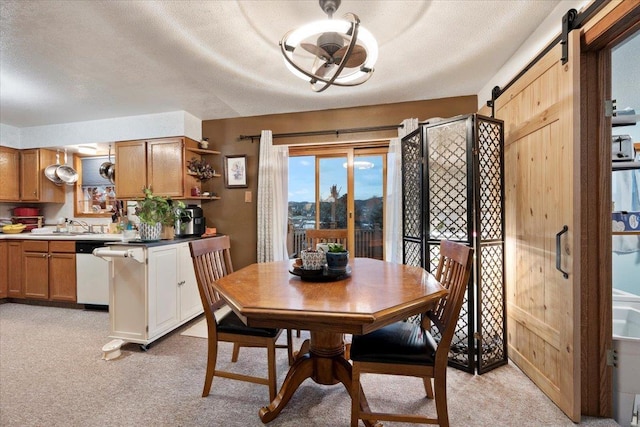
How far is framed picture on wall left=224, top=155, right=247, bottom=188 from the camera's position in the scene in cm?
381

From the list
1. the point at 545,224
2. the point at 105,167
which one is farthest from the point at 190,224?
the point at 545,224

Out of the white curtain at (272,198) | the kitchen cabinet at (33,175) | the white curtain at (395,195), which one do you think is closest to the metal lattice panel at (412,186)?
the white curtain at (395,195)

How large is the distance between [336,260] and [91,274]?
3436mm

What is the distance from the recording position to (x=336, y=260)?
69.7 inches

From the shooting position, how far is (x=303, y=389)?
192cm

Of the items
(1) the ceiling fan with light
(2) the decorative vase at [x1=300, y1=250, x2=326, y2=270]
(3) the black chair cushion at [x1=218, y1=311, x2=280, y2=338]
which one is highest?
(1) the ceiling fan with light

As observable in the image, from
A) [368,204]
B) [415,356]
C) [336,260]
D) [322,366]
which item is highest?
[368,204]

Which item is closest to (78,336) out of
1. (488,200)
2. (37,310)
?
(37,310)

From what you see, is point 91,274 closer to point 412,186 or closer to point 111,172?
point 111,172

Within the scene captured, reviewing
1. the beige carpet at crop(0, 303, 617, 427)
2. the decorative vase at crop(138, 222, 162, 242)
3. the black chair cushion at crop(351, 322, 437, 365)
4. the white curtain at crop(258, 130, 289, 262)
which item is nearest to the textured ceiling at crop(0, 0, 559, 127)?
the white curtain at crop(258, 130, 289, 262)

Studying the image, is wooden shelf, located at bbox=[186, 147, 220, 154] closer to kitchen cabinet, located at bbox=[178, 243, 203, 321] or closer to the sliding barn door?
kitchen cabinet, located at bbox=[178, 243, 203, 321]

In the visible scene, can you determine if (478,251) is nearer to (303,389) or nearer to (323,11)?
(303,389)

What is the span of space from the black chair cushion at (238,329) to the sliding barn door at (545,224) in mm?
1763

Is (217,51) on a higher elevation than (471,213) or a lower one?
higher
